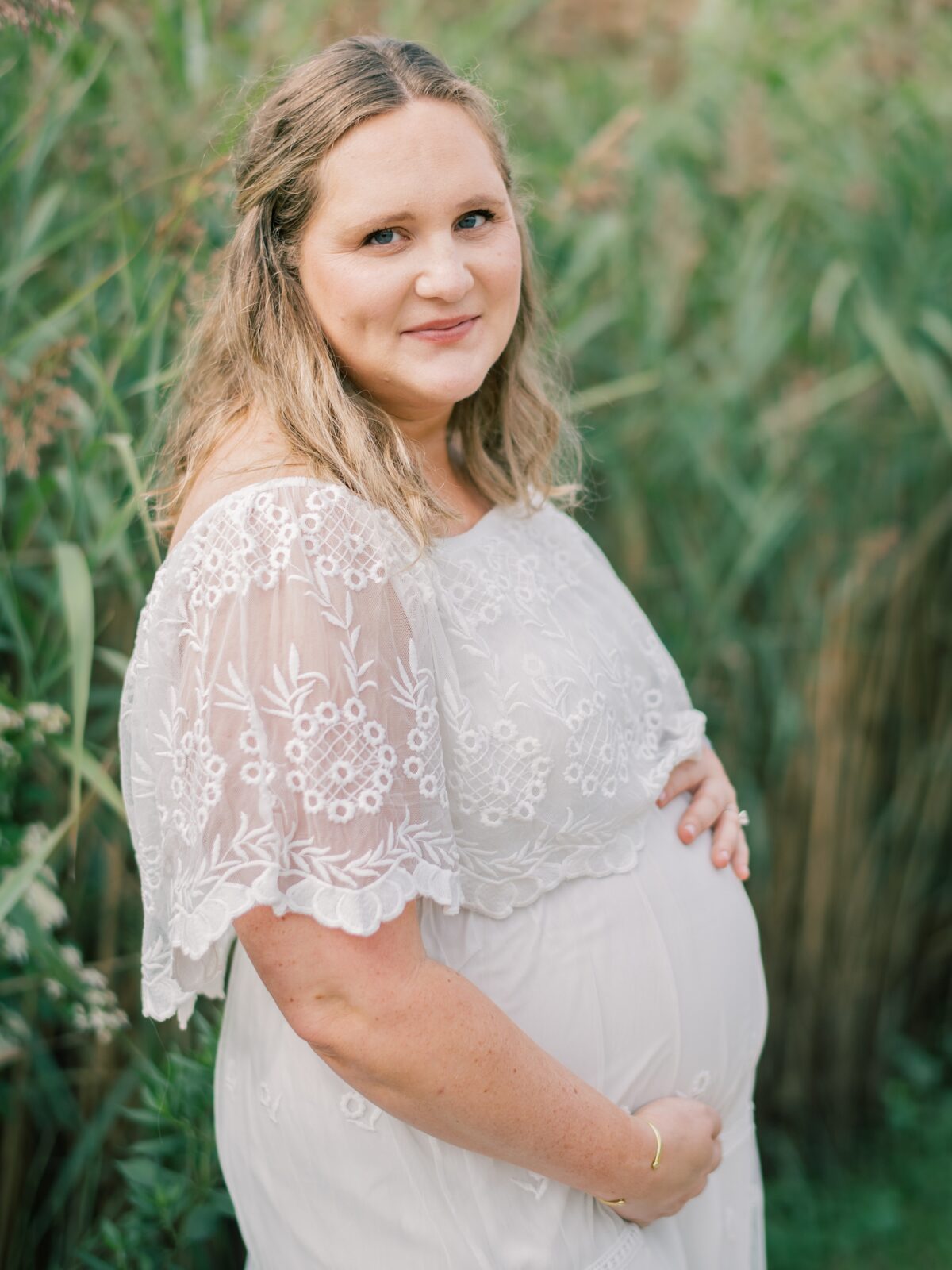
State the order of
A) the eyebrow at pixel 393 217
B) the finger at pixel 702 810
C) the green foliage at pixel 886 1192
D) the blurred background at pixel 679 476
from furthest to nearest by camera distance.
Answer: the green foliage at pixel 886 1192
the blurred background at pixel 679 476
the finger at pixel 702 810
the eyebrow at pixel 393 217

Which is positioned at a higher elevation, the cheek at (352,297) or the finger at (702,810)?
the cheek at (352,297)

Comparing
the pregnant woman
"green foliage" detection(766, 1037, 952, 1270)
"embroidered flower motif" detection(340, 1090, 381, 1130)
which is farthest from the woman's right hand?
"green foliage" detection(766, 1037, 952, 1270)

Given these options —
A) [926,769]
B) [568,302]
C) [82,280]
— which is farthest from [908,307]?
[82,280]

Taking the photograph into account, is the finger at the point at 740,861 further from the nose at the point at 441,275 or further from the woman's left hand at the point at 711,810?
the nose at the point at 441,275

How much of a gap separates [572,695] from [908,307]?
4.80 feet

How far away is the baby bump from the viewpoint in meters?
1.25

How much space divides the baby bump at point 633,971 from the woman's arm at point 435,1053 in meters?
0.09

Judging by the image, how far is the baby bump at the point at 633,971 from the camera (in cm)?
125

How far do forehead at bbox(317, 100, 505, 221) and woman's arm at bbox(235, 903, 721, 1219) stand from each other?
689mm

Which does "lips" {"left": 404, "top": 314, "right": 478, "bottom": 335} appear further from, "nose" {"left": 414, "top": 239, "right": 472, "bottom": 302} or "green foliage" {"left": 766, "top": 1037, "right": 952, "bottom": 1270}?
"green foliage" {"left": 766, "top": 1037, "right": 952, "bottom": 1270}

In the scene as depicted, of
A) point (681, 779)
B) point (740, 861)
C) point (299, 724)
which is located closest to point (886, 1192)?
point (740, 861)
